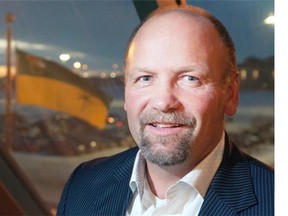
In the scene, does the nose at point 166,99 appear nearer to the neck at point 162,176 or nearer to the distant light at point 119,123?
the neck at point 162,176

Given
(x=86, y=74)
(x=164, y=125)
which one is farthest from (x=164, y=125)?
(x=86, y=74)

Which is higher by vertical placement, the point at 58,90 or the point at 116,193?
the point at 58,90

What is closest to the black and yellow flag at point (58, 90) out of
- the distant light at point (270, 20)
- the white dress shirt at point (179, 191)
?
the white dress shirt at point (179, 191)

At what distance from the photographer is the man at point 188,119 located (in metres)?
1.06

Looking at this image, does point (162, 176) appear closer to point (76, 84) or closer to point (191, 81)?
point (191, 81)

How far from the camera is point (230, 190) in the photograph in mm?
1099

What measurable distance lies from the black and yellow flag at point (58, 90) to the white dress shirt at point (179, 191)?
369 millimetres

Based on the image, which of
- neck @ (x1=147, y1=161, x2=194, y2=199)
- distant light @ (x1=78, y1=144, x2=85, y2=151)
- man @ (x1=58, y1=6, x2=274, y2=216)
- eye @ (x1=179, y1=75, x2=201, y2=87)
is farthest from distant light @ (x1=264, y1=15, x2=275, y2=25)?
distant light @ (x1=78, y1=144, x2=85, y2=151)

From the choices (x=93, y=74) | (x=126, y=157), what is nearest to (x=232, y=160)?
(x=126, y=157)

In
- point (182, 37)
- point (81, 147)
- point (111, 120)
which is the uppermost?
point (182, 37)

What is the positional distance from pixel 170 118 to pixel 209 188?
205 millimetres

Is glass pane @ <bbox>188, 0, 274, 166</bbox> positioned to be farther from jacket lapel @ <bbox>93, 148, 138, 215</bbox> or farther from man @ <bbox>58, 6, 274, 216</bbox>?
jacket lapel @ <bbox>93, 148, 138, 215</bbox>

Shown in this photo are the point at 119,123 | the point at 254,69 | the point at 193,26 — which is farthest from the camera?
the point at 119,123
